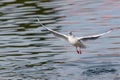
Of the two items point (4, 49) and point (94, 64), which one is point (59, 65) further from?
point (4, 49)

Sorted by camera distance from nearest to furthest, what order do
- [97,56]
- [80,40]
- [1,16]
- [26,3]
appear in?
1. [80,40]
2. [97,56]
3. [1,16]
4. [26,3]

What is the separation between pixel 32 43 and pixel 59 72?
3.22m

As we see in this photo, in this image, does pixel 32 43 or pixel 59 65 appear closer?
pixel 59 65

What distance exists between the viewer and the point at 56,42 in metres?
17.4

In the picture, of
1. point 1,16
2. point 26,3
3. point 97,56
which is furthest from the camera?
point 26,3

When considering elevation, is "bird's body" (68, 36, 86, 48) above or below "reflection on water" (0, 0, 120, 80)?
above

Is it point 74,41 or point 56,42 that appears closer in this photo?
point 74,41

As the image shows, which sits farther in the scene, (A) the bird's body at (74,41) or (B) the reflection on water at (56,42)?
(B) the reflection on water at (56,42)

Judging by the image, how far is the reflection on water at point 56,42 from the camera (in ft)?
46.8

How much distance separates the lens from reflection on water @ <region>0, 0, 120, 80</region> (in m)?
14.3

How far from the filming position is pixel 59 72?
14156 mm

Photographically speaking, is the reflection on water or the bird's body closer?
the bird's body

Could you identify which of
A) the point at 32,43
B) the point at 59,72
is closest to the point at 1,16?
the point at 32,43

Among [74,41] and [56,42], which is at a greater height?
[74,41]
